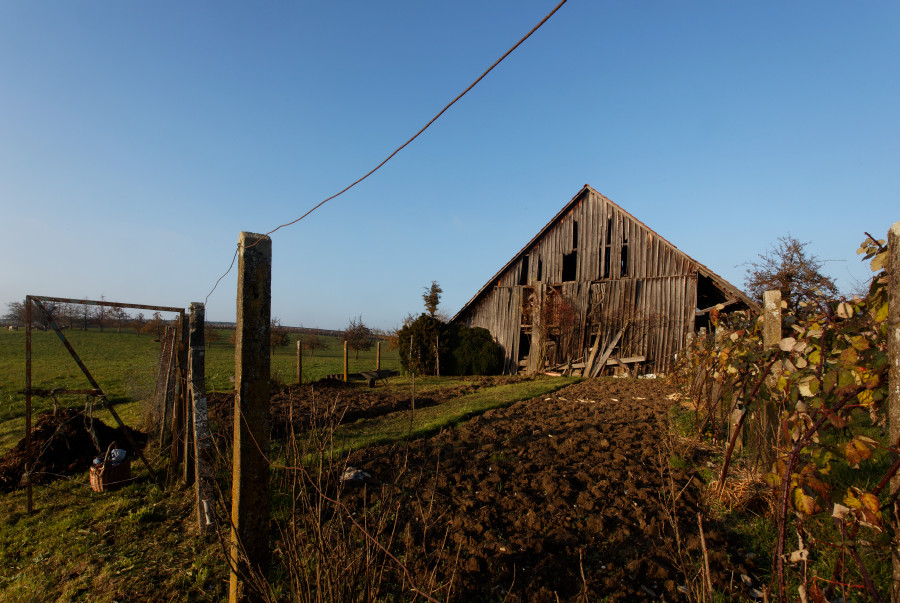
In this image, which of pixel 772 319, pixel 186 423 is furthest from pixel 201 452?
pixel 772 319

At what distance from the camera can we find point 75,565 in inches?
149

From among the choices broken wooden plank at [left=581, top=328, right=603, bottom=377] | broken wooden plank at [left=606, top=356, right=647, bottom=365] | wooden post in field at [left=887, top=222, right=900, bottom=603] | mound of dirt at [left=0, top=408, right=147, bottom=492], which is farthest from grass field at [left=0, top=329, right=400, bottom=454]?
broken wooden plank at [left=606, top=356, right=647, bottom=365]

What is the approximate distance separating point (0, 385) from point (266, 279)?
17050 millimetres

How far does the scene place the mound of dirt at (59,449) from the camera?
589 cm

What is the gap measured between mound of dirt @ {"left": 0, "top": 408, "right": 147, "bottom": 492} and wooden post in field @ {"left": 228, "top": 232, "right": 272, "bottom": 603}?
14.0ft

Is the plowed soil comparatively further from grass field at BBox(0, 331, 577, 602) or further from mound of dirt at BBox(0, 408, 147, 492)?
mound of dirt at BBox(0, 408, 147, 492)

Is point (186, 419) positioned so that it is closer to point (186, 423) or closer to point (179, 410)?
point (186, 423)

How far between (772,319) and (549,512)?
2.55 meters

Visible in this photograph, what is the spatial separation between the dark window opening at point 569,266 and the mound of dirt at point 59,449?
48.5 feet

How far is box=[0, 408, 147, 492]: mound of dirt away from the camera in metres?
Answer: 5.89

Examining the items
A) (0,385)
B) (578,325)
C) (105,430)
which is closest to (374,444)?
(105,430)

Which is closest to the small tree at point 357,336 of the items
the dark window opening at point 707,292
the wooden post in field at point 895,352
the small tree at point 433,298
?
the small tree at point 433,298

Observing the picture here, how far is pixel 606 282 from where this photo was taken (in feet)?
53.8

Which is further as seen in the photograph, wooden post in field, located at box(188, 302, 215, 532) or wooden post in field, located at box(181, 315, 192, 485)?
wooden post in field, located at box(181, 315, 192, 485)
